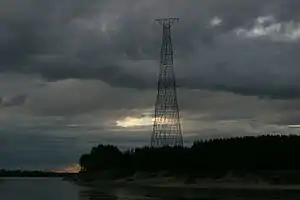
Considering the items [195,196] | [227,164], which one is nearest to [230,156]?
[227,164]

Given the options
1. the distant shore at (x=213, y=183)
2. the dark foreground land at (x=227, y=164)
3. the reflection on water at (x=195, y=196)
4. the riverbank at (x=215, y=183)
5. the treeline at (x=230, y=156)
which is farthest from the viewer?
the treeline at (x=230, y=156)

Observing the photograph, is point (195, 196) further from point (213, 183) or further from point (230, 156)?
point (230, 156)

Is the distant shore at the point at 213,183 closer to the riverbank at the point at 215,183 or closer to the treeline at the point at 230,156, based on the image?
the riverbank at the point at 215,183

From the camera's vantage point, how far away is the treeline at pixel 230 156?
512ft

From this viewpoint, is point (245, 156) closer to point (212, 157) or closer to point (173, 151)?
point (212, 157)

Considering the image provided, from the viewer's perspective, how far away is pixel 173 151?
571 feet

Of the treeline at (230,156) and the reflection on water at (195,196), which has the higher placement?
the treeline at (230,156)

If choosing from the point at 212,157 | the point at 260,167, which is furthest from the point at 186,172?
the point at 260,167

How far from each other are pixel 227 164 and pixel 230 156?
3849 millimetres

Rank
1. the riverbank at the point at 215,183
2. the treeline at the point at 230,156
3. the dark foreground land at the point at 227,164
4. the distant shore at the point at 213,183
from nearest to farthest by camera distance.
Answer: the distant shore at the point at 213,183 → the riverbank at the point at 215,183 → the dark foreground land at the point at 227,164 → the treeline at the point at 230,156

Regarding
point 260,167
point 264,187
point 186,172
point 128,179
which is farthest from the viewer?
point 128,179

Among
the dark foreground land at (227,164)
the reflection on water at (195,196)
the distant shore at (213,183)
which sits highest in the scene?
the dark foreground land at (227,164)

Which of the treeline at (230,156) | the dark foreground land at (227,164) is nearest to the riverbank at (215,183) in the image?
the dark foreground land at (227,164)

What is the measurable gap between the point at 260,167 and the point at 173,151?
28635 mm
